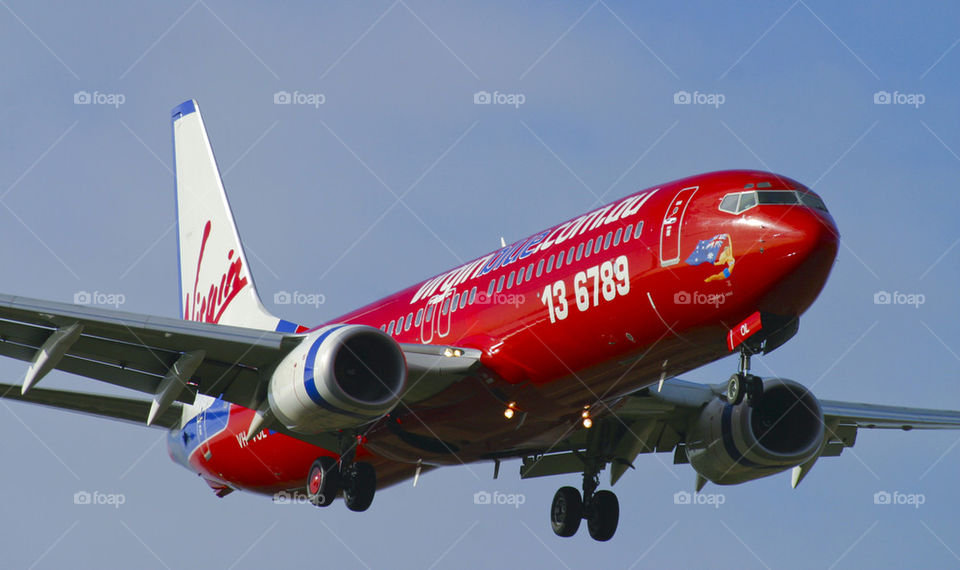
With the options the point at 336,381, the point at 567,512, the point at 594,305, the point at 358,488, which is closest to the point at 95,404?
the point at 358,488

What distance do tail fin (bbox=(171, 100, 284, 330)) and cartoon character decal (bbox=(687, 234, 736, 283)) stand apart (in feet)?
43.9

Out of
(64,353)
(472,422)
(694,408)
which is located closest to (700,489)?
(694,408)

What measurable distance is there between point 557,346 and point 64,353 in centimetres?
922

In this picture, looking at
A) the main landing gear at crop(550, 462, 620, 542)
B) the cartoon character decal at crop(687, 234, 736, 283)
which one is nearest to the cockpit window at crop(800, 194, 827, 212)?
the cartoon character decal at crop(687, 234, 736, 283)

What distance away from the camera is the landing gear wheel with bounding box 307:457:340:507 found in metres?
29.6

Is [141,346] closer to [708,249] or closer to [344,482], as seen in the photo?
[344,482]

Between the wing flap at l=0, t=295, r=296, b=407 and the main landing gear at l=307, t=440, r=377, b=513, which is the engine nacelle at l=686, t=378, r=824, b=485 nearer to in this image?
the main landing gear at l=307, t=440, r=377, b=513

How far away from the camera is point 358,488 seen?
29766 mm

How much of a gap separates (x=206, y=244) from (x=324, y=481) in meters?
15.0

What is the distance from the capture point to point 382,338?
1051 inches

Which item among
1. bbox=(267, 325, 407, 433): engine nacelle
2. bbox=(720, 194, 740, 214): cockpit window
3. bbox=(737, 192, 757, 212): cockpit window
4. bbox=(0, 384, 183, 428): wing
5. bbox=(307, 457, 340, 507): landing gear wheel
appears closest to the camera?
bbox=(737, 192, 757, 212): cockpit window

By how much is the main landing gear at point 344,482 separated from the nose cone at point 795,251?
10006 mm

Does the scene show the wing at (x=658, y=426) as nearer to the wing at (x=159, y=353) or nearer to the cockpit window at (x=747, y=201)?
the wing at (x=159, y=353)

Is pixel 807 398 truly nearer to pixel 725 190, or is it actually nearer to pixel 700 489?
pixel 700 489
